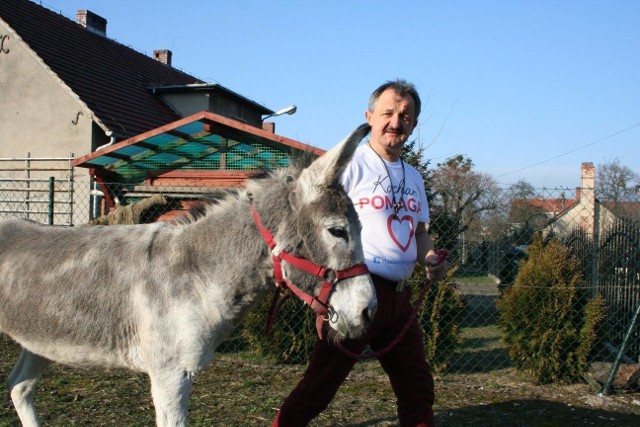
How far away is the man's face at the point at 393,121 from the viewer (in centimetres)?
344

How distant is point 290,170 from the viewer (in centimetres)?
306

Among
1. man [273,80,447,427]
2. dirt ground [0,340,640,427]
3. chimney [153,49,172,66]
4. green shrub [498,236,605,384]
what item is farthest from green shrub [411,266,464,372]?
chimney [153,49,172,66]

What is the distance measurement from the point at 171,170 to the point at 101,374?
4712 mm

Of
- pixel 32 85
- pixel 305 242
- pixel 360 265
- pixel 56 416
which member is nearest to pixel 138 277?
pixel 305 242

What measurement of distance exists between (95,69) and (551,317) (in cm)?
1548

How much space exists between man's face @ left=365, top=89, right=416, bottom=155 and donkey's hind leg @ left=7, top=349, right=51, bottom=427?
8.94 feet

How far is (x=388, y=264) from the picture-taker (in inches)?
129

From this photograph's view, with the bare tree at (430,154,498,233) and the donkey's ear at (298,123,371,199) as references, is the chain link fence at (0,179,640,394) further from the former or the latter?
the donkey's ear at (298,123,371,199)

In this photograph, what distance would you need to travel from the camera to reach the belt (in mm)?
3311

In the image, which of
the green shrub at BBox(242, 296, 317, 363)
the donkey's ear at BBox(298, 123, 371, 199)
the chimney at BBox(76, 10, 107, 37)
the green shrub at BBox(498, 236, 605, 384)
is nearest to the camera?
the donkey's ear at BBox(298, 123, 371, 199)

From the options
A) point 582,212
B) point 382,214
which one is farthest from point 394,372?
point 582,212

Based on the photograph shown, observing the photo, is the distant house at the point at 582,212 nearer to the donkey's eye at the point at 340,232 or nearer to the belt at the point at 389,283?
the belt at the point at 389,283

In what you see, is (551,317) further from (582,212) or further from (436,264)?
(436,264)

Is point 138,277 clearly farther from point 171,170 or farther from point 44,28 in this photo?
point 44,28
